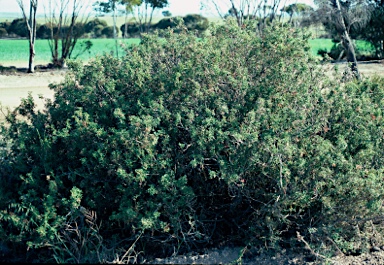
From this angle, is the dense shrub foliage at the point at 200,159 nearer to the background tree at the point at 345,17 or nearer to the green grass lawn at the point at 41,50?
the background tree at the point at 345,17

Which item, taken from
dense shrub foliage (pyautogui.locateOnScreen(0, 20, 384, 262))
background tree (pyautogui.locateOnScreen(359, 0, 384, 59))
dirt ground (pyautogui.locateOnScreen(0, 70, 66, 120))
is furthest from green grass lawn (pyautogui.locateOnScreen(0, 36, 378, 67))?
dense shrub foliage (pyautogui.locateOnScreen(0, 20, 384, 262))

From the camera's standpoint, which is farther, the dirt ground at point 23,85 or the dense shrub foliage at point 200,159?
the dirt ground at point 23,85

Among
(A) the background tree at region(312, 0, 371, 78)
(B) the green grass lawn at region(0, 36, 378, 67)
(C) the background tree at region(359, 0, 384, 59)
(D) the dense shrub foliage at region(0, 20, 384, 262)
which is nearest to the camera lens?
(D) the dense shrub foliage at region(0, 20, 384, 262)

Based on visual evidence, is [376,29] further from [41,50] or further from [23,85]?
[41,50]

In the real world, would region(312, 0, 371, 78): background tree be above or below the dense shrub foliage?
above

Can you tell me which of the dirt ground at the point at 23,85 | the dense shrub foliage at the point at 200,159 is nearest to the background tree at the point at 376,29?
the dirt ground at the point at 23,85

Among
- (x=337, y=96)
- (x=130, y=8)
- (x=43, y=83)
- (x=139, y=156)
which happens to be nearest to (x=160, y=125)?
(x=139, y=156)

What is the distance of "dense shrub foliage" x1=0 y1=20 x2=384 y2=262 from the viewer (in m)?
4.91

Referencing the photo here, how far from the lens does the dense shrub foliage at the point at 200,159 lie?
16.1 ft

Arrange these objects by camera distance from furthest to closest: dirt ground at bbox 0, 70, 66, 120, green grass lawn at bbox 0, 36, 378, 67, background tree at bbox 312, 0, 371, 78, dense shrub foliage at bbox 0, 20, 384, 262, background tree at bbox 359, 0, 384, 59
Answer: green grass lawn at bbox 0, 36, 378, 67
background tree at bbox 359, 0, 384, 59
dirt ground at bbox 0, 70, 66, 120
background tree at bbox 312, 0, 371, 78
dense shrub foliage at bbox 0, 20, 384, 262

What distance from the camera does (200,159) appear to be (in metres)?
4.91

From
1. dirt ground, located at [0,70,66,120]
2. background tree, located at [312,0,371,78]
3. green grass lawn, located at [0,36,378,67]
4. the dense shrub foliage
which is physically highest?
background tree, located at [312,0,371,78]

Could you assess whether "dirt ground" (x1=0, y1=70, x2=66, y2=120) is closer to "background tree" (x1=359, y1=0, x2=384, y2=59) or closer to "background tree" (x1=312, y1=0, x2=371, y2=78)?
"background tree" (x1=312, y1=0, x2=371, y2=78)

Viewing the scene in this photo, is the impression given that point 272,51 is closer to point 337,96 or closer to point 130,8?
point 337,96
